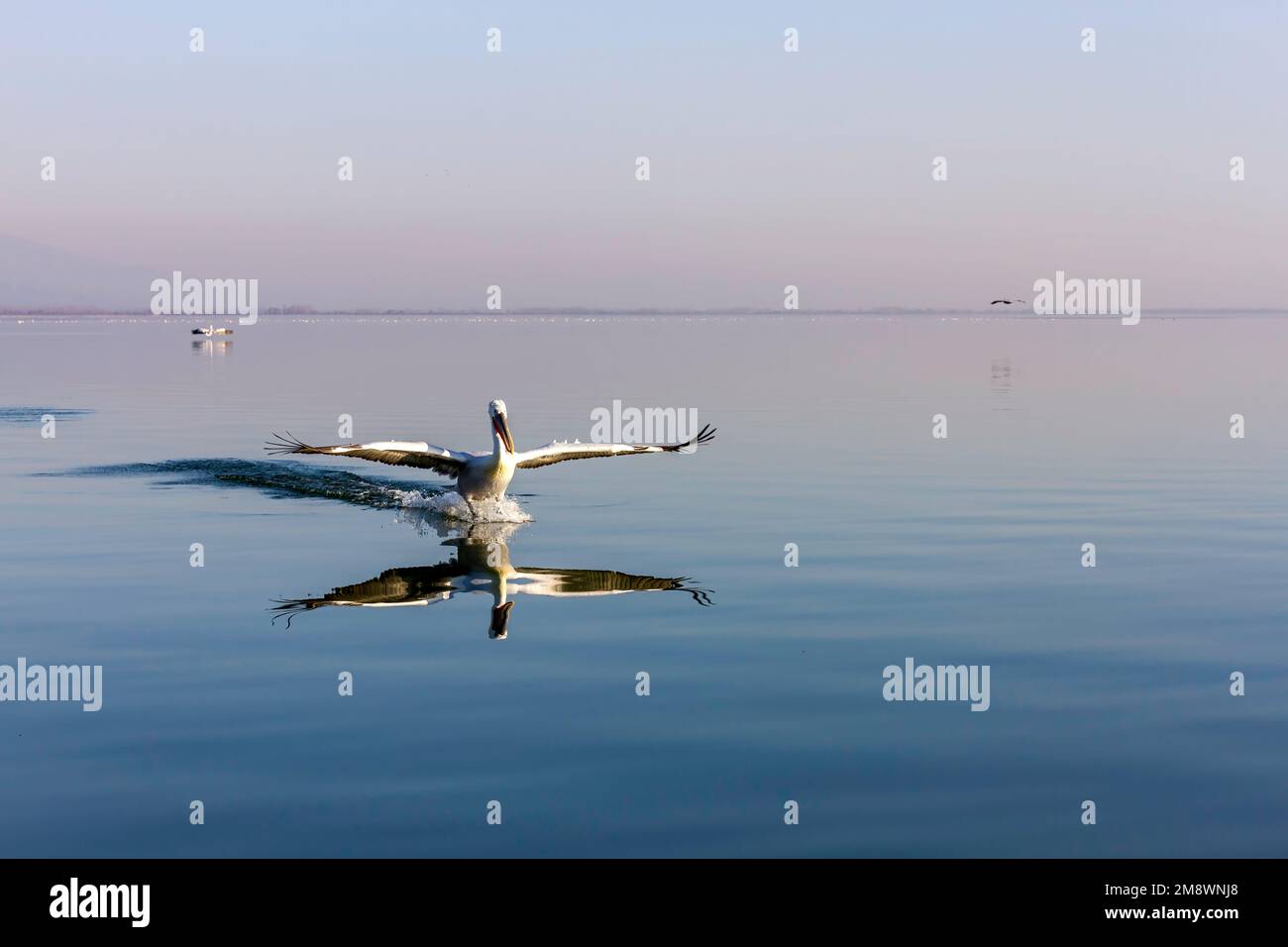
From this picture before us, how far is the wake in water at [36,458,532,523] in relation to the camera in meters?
32.4

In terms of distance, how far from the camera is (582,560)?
86.9ft

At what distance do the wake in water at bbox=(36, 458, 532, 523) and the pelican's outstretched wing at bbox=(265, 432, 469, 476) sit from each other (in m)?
1.12

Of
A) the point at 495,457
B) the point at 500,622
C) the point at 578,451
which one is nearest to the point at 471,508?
the point at 495,457

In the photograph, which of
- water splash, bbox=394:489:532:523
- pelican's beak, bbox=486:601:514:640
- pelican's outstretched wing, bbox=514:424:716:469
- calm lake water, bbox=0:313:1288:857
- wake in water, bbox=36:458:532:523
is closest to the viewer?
calm lake water, bbox=0:313:1288:857

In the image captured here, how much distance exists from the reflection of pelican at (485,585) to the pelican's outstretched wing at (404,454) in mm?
3122

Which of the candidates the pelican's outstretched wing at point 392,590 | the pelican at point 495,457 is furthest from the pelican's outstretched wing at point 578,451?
the pelican's outstretched wing at point 392,590

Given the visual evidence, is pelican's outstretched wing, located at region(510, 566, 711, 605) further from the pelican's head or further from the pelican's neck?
the pelican's head

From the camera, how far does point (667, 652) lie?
1961 cm

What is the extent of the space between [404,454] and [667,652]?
12.5 meters

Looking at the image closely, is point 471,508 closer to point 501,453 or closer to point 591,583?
point 501,453

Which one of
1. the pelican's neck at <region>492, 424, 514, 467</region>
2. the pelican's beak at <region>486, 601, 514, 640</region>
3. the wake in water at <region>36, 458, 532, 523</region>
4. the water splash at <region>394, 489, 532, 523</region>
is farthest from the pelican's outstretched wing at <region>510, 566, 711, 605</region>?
the wake in water at <region>36, 458, 532, 523</region>

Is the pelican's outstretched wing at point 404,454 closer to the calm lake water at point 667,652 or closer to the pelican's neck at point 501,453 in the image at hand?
the pelican's neck at point 501,453
